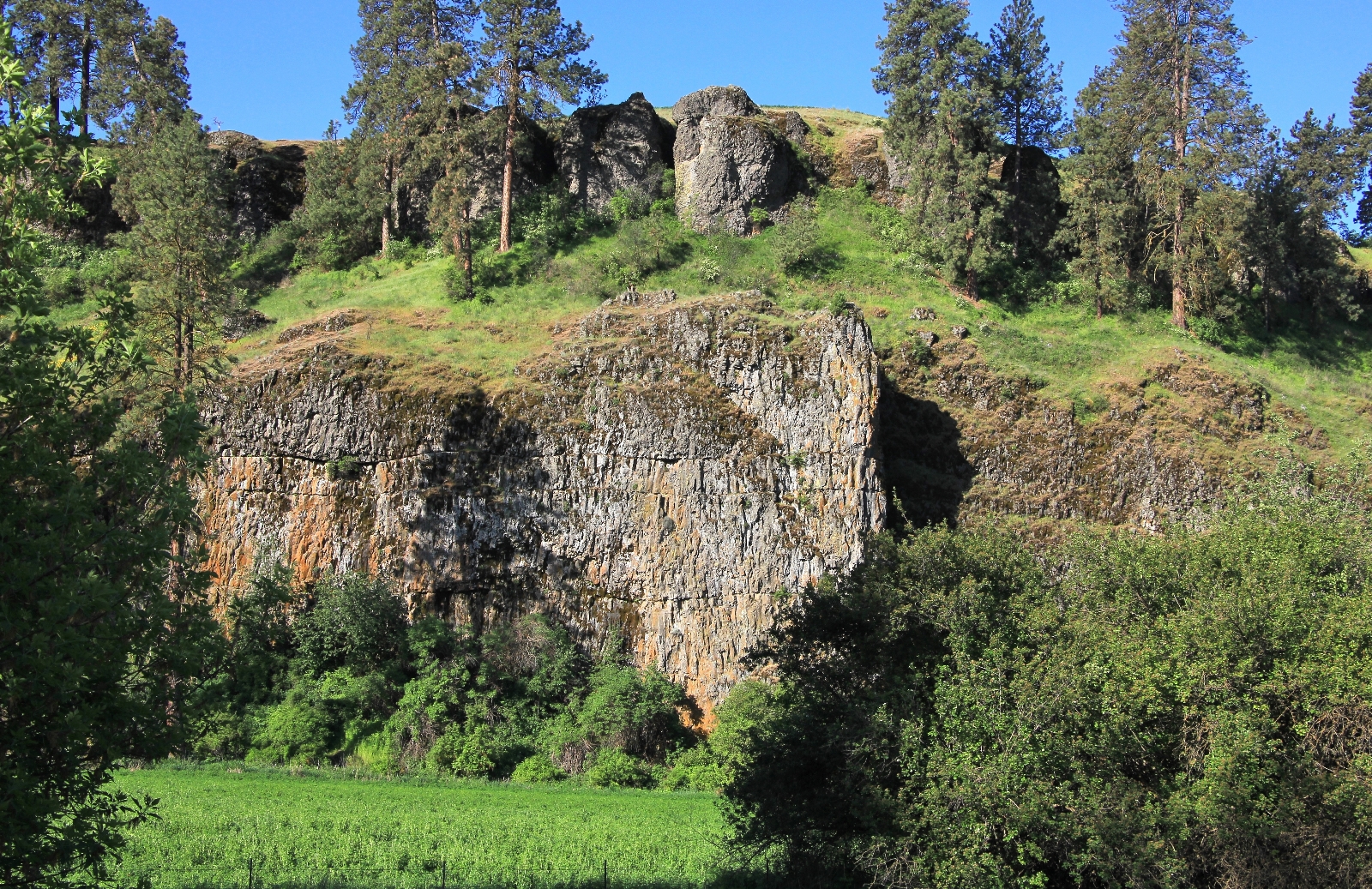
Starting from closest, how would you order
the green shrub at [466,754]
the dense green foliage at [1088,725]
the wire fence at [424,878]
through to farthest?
the dense green foliage at [1088,725]
the wire fence at [424,878]
the green shrub at [466,754]

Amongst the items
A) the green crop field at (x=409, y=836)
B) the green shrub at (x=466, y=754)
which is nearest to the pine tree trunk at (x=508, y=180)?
the green shrub at (x=466, y=754)

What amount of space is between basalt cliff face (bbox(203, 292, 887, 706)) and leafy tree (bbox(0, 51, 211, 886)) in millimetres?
20663

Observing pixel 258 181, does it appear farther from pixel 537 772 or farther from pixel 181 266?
pixel 537 772

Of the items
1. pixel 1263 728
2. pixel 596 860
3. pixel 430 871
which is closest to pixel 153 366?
pixel 430 871

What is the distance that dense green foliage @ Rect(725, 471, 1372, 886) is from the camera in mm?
14195

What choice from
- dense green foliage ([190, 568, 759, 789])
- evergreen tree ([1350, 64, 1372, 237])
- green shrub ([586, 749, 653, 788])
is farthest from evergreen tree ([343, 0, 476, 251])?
evergreen tree ([1350, 64, 1372, 237])

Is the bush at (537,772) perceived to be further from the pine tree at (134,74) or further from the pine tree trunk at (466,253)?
the pine tree at (134,74)

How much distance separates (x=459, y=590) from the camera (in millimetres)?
31391

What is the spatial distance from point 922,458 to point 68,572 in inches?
1164

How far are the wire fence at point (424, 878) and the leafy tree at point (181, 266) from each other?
17.3m

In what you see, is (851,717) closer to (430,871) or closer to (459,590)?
(430,871)

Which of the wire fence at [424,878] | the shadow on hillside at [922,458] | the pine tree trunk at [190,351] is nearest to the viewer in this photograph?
the wire fence at [424,878]

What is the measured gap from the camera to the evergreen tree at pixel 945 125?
41812mm

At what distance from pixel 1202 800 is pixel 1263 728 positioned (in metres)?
1.65
